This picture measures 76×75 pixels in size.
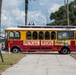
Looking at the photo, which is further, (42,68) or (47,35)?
(47,35)

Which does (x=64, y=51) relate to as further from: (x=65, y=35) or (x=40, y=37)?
(x=40, y=37)

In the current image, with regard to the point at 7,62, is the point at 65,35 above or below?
above

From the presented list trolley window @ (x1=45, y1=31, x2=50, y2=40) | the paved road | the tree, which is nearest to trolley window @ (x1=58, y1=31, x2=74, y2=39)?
trolley window @ (x1=45, y1=31, x2=50, y2=40)

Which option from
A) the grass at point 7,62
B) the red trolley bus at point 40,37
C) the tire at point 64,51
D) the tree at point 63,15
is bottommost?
the grass at point 7,62

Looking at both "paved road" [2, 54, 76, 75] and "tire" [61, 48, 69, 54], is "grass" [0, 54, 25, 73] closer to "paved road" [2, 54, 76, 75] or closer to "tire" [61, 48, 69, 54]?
"paved road" [2, 54, 76, 75]

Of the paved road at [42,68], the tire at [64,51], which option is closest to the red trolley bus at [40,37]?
the tire at [64,51]

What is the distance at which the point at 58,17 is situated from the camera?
99.7 m

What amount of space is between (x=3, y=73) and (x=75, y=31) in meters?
19.4

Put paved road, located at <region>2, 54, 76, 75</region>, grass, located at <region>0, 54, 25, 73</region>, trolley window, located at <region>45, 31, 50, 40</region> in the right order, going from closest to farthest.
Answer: paved road, located at <region>2, 54, 76, 75</region> → grass, located at <region>0, 54, 25, 73</region> → trolley window, located at <region>45, 31, 50, 40</region>

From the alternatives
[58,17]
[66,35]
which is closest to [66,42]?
[66,35]

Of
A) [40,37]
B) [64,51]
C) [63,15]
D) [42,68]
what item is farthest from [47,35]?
[63,15]

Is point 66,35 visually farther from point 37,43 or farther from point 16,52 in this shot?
point 16,52

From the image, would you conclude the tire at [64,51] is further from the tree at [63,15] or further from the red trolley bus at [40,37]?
the tree at [63,15]

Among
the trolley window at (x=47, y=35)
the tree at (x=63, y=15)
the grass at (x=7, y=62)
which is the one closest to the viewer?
the grass at (x=7, y=62)
